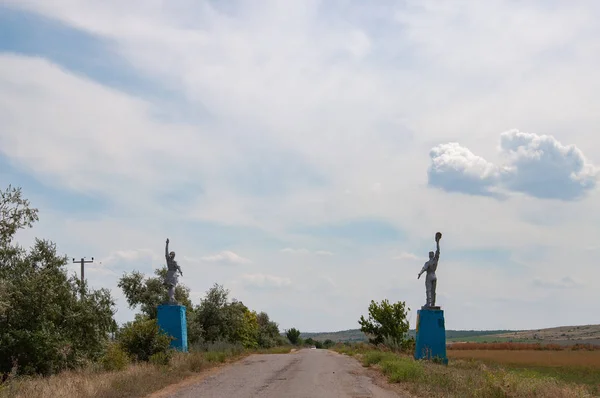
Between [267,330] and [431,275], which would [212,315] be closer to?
[431,275]

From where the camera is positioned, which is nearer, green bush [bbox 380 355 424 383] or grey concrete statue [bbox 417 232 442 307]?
green bush [bbox 380 355 424 383]

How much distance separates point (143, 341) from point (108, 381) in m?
7.80

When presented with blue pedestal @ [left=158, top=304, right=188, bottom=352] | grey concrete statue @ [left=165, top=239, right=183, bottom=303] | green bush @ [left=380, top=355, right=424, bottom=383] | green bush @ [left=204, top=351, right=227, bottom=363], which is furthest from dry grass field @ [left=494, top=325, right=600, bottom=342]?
green bush @ [left=380, top=355, right=424, bottom=383]

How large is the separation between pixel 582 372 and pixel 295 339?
65656 millimetres

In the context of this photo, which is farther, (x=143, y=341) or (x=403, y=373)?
(x=143, y=341)

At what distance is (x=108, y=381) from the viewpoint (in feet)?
51.8

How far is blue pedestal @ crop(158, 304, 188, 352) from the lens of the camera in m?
26.7

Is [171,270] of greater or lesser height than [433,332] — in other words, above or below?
above

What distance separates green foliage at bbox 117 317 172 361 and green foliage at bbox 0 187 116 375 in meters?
0.83

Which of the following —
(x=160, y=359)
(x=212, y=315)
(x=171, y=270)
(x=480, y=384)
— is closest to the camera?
(x=480, y=384)

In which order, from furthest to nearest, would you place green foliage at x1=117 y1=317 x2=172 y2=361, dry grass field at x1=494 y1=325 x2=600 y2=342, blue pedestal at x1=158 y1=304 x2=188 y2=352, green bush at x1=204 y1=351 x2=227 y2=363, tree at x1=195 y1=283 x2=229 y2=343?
dry grass field at x1=494 y1=325 x2=600 y2=342, tree at x1=195 y1=283 x2=229 y2=343, blue pedestal at x1=158 y1=304 x2=188 y2=352, green bush at x1=204 y1=351 x2=227 y2=363, green foliage at x1=117 y1=317 x2=172 y2=361

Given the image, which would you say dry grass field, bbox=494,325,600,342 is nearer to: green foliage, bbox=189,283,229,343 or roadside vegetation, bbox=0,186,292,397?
green foliage, bbox=189,283,229,343

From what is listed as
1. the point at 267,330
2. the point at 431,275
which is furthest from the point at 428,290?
the point at 267,330

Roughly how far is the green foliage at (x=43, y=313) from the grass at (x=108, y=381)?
1480mm
